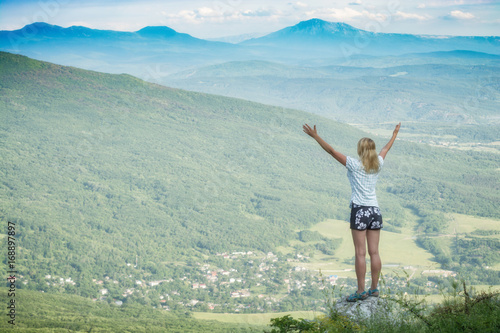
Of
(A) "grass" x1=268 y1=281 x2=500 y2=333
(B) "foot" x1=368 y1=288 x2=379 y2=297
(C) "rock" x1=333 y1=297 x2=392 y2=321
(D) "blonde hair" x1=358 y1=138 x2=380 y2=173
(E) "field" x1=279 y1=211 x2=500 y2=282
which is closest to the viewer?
(A) "grass" x1=268 y1=281 x2=500 y2=333

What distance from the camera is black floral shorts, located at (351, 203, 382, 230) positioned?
5.12 meters

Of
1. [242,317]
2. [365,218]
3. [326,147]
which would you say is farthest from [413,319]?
[242,317]

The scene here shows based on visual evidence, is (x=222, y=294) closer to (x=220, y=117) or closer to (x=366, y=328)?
(x=366, y=328)

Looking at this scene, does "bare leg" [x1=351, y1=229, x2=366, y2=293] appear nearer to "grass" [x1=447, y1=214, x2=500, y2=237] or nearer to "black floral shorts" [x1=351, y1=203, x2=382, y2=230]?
"black floral shorts" [x1=351, y1=203, x2=382, y2=230]

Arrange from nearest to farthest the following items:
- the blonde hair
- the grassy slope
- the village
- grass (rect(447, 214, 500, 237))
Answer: the blonde hair, the grassy slope, the village, grass (rect(447, 214, 500, 237))

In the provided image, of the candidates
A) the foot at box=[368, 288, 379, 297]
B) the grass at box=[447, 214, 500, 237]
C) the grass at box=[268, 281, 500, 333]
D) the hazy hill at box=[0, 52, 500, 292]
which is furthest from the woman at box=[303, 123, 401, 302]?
the grass at box=[447, 214, 500, 237]

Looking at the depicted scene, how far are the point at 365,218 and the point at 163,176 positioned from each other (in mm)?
82673

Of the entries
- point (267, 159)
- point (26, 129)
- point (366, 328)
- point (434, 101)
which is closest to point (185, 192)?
point (267, 159)

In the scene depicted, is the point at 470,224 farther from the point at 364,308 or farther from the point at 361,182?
the point at 361,182

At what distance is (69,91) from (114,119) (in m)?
12.1

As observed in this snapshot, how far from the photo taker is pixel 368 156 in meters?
5.01

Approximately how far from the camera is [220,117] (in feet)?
381

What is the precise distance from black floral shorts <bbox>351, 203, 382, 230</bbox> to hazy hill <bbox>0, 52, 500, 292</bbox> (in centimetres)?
4143

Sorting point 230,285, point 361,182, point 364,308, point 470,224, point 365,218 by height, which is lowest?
point 230,285
